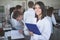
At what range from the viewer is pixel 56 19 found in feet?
10.6

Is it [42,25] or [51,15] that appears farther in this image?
[51,15]

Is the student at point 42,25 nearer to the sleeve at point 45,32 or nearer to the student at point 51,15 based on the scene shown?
the sleeve at point 45,32

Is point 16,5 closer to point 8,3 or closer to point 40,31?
point 8,3

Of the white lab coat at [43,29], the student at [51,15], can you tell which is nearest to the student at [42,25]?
the white lab coat at [43,29]

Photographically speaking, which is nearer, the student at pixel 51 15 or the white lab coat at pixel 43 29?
the white lab coat at pixel 43 29

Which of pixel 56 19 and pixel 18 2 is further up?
pixel 18 2

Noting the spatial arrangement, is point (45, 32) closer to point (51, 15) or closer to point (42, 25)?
point (42, 25)

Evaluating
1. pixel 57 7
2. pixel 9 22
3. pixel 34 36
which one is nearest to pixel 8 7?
pixel 9 22

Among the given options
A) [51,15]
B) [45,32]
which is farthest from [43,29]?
[51,15]

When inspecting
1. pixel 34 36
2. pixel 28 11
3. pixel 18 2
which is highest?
pixel 18 2

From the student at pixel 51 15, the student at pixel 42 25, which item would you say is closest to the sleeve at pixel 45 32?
the student at pixel 42 25

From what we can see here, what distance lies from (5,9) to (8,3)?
132 millimetres

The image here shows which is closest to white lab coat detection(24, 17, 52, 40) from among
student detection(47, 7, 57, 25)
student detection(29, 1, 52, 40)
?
student detection(29, 1, 52, 40)

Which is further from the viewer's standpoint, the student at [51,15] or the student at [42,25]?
the student at [51,15]
